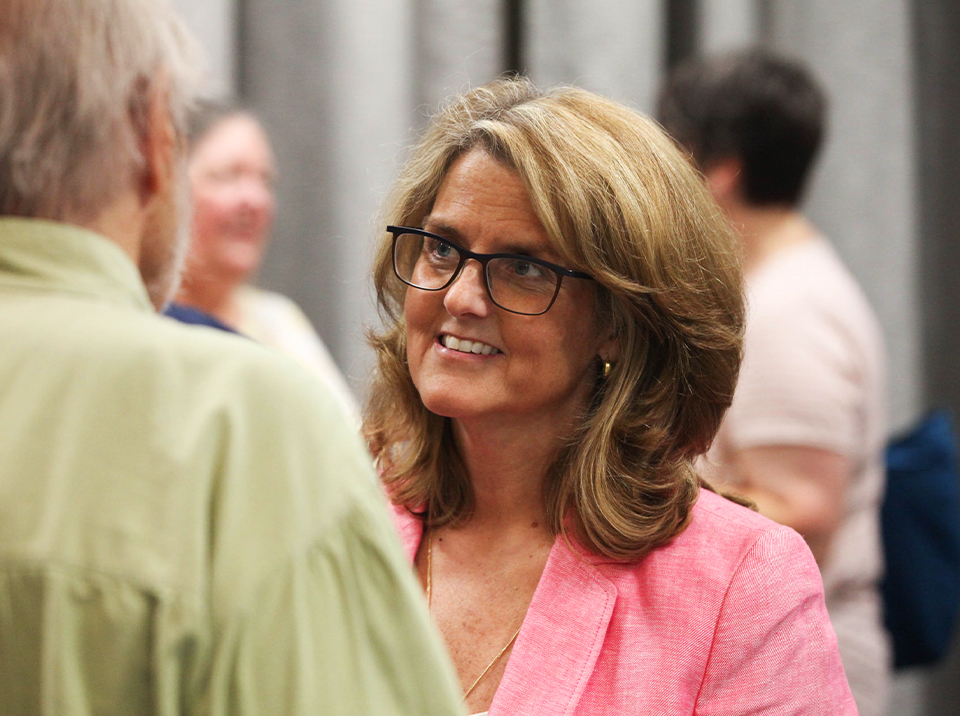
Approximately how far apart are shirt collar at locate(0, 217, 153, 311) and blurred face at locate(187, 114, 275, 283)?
1605mm

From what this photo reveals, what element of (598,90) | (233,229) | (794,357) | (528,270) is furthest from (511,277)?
(598,90)

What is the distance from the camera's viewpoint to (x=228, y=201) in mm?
2373

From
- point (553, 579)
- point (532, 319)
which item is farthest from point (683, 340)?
point (553, 579)

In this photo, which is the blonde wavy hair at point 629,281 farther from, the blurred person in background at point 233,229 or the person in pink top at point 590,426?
the blurred person in background at point 233,229

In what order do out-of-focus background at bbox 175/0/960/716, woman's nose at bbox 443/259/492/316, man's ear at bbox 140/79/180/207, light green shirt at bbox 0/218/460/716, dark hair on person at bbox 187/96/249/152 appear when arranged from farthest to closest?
out-of-focus background at bbox 175/0/960/716 < dark hair on person at bbox 187/96/249/152 < woman's nose at bbox 443/259/492/316 < man's ear at bbox 140/79/180/207 < light green shirt at bbox 0/218/460/716

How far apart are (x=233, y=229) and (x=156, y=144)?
1578mm

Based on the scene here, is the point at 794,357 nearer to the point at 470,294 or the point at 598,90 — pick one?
the point at 470,294

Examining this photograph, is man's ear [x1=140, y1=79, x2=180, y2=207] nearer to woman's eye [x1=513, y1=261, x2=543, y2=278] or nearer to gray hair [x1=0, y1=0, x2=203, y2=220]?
gray hair [x1=0, y1=0, x2=203, y2=220]

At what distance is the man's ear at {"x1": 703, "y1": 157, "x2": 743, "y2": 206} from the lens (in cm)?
201

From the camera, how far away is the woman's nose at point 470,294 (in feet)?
4.05

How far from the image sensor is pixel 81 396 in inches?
27.4

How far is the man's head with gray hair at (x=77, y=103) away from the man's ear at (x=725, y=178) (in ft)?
4.54

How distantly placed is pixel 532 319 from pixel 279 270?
1500 mm

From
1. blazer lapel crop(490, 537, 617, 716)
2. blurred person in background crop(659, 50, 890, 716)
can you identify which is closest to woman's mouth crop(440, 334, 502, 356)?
blazer lapel crop(490, 537, 617, 716)
